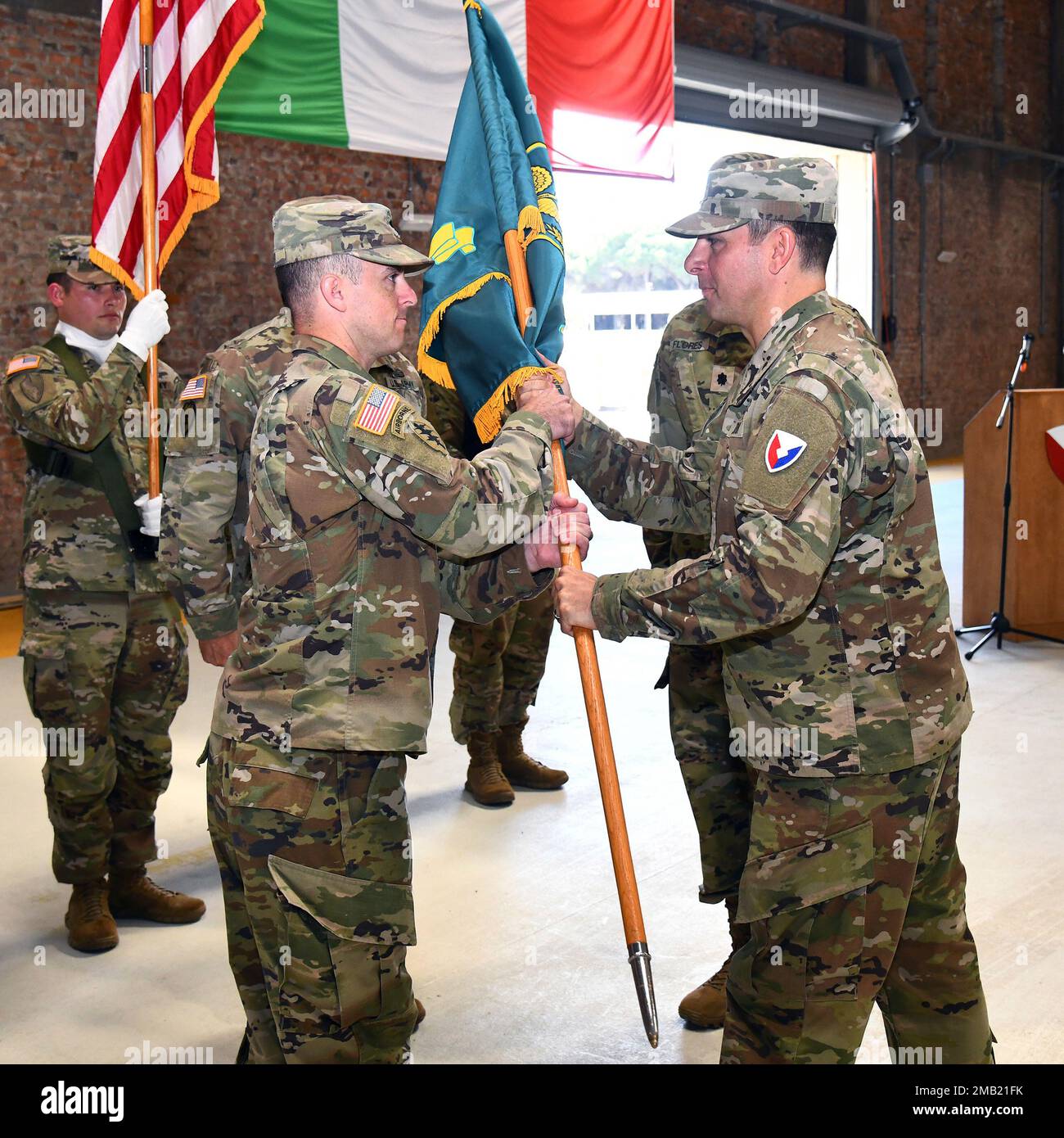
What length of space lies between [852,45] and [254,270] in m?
8.50

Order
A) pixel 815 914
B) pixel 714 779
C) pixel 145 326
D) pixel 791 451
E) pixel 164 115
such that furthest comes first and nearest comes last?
pixel 164 115 → pixel 145 326 → pixel 714 779 → pixel 815 914 → pixel 791 451

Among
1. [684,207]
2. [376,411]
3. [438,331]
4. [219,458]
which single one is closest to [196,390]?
[219,458]

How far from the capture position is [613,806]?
8.02 ft

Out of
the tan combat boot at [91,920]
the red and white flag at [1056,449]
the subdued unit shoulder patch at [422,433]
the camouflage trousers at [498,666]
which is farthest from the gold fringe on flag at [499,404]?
the red and white flag at [1056,449]

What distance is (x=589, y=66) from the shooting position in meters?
7.93

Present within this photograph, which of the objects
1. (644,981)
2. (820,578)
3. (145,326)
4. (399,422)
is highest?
(145,326)

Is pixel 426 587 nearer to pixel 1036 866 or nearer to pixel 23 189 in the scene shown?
pixel 1036 866

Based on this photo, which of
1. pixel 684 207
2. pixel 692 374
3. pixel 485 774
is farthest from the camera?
pixel 684 207

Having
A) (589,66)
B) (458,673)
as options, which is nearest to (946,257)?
(589,66)

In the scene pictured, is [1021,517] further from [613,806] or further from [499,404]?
[613,806]

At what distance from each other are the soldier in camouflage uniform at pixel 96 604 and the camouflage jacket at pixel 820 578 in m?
1.81

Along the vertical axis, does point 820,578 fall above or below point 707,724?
above

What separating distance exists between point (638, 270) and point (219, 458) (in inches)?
524

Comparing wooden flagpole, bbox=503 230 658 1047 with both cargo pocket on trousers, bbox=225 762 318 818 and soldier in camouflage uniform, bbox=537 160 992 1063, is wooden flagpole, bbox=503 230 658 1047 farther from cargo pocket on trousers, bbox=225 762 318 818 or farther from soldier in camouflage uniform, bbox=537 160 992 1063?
cargo pocket on trousers, bbox=225 762 318 818
